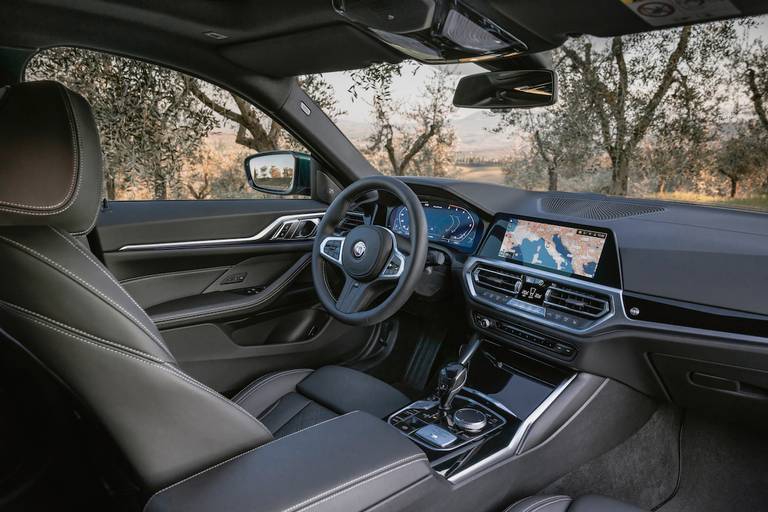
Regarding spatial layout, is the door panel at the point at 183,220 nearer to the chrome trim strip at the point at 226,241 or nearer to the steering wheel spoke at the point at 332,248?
the chrome trim strip at the point at 226,241

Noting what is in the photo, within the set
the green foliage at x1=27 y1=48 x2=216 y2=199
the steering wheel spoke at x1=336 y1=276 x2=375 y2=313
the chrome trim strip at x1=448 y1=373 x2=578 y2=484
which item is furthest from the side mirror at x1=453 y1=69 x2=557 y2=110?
the green foliage at x1=27 y1=48 x2=216 y2=199

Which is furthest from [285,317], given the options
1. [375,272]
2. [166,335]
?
[375,272]

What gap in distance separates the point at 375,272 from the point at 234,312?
82 centimetres

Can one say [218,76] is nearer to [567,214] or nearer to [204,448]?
[567,214]

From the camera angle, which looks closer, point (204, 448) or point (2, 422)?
point (204, 448)

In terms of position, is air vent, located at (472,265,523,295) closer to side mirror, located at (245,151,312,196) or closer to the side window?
side mirror, located at (245,151,312,196)

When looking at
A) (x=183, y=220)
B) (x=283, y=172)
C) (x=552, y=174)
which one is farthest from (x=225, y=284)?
(x=552, y=174)

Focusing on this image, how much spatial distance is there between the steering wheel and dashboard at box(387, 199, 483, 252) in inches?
9.7

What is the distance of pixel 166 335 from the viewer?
2.21 meters

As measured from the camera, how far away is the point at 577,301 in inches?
71.7

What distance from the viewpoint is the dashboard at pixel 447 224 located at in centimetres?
226

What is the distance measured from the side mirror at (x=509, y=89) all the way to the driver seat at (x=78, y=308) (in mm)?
1600

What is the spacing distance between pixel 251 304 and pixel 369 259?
0.81m

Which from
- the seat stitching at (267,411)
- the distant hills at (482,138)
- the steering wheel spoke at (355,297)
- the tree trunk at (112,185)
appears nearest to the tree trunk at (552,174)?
the distant hills at (482,138)
